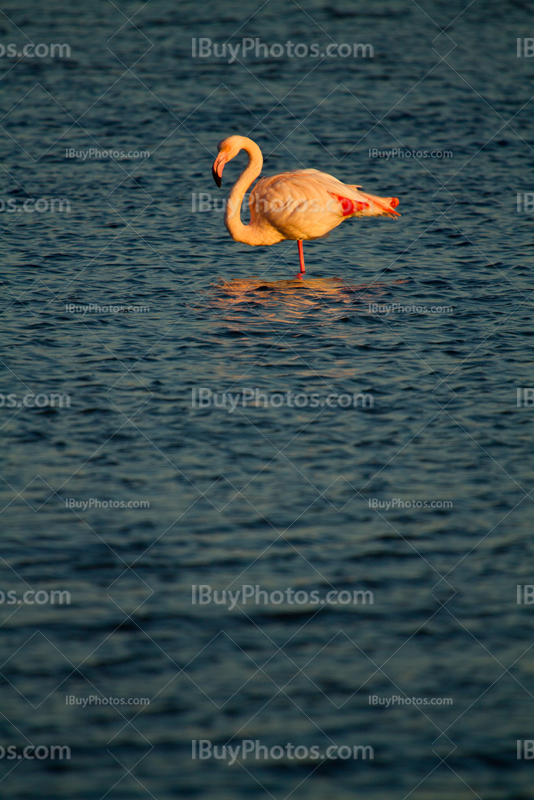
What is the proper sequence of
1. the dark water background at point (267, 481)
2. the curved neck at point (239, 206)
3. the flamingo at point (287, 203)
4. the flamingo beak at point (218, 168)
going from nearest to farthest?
1. the dark water background at point (267, 481)
2. the flamingo beak at point (218, 168)
3. the flamingo at point (287, 203)
4. the curved neck at point (239, 206)

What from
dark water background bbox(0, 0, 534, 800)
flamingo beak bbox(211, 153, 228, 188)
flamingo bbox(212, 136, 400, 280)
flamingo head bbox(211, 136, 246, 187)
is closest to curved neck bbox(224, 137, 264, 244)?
flamingo bbox(212, 136, 400, 280)

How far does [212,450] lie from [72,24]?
22171 millimetres

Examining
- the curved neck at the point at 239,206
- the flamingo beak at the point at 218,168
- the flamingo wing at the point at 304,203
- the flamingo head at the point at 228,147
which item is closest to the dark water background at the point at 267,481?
the curved neck at the point at 239,206

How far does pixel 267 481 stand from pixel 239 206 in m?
5.81

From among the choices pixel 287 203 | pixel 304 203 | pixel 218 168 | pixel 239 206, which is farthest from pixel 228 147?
pixel 304 203

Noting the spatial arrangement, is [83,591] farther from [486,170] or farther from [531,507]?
[486,170]

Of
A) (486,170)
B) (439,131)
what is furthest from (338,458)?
(439,131)

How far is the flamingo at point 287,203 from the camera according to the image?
12008 mm

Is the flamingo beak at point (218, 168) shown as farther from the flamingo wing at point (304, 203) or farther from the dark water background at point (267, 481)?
the dark water background at point (267, 481)

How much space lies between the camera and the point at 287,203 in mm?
11977

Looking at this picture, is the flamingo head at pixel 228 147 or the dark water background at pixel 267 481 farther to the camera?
the flamingo head at pixel 228 147

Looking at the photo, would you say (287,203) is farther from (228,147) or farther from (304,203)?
(228,147)

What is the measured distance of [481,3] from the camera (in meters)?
29.0

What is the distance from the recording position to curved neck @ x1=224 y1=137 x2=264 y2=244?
12219mm
